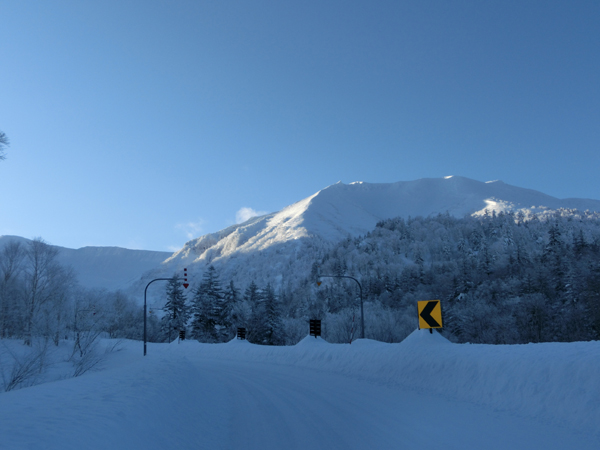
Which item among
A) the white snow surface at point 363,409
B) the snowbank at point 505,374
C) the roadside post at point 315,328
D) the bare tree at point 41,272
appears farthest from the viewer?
the bare tree at point 41,272

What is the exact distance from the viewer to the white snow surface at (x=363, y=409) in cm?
585

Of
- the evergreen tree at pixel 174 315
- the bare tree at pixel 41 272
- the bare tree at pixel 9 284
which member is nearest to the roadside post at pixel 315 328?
the bare tree at pixel 41 272

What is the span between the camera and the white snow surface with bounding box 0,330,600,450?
19.2 ft

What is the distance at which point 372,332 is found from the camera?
58.8 m

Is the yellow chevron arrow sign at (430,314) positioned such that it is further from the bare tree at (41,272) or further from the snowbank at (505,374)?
the bare tree at (41,272)

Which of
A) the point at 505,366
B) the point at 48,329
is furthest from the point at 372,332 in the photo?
the point at 505,366

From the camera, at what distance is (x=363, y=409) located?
9.68 metres

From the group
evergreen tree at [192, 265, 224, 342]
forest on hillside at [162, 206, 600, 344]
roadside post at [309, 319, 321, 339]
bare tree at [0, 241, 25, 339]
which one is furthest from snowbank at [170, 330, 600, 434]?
evergreen tree at [192, 265, 224, 342]

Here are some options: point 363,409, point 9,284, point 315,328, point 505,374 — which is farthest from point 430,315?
point 9,284

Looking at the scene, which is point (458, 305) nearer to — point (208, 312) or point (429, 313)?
point (208, 312)

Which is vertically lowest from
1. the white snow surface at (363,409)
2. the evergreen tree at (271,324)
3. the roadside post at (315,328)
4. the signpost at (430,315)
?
the evergreen tree at (271,324)

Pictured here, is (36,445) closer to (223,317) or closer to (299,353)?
(299,353)

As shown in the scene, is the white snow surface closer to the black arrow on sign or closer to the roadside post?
the black arrow on sign

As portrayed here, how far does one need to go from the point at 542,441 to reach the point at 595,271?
5074 cm
